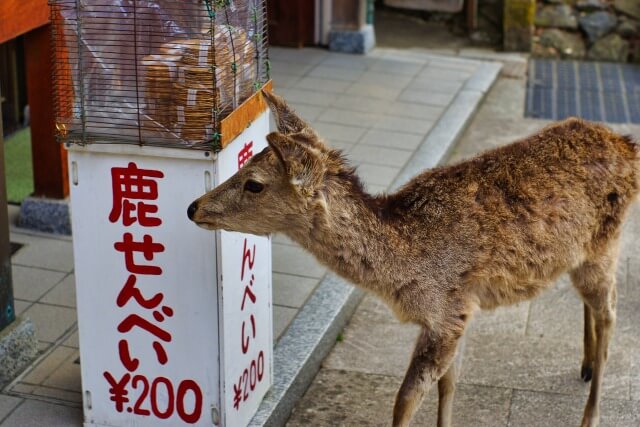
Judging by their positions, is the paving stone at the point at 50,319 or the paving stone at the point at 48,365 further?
the paving stone at the point at 50,319

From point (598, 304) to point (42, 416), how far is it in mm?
2872

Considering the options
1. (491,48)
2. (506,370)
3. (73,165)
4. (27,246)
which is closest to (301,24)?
(491,48)

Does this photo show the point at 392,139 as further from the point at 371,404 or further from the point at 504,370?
the point at 371,404

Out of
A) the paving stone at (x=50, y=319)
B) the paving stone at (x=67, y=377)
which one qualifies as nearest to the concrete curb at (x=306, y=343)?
the paving stone at (x=67, y=377)

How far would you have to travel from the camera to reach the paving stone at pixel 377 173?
26.5ft

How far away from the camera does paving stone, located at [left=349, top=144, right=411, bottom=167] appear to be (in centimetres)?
849

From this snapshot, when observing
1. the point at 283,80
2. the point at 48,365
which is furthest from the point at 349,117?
the point at 48,365

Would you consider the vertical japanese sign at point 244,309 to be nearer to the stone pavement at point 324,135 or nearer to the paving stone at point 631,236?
the stone pavement at point 324,135

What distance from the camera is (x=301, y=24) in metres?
11.3

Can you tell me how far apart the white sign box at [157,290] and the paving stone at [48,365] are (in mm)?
586

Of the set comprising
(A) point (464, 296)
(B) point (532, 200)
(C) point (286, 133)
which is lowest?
(A) point (464, 296)

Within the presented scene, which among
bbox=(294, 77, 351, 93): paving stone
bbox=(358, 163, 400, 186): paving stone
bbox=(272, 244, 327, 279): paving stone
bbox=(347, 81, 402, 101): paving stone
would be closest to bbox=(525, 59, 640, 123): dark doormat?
bbox=(347, 81, 402, 101): paving stone

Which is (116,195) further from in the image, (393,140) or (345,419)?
(393,140)

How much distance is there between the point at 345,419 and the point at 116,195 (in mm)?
1751
